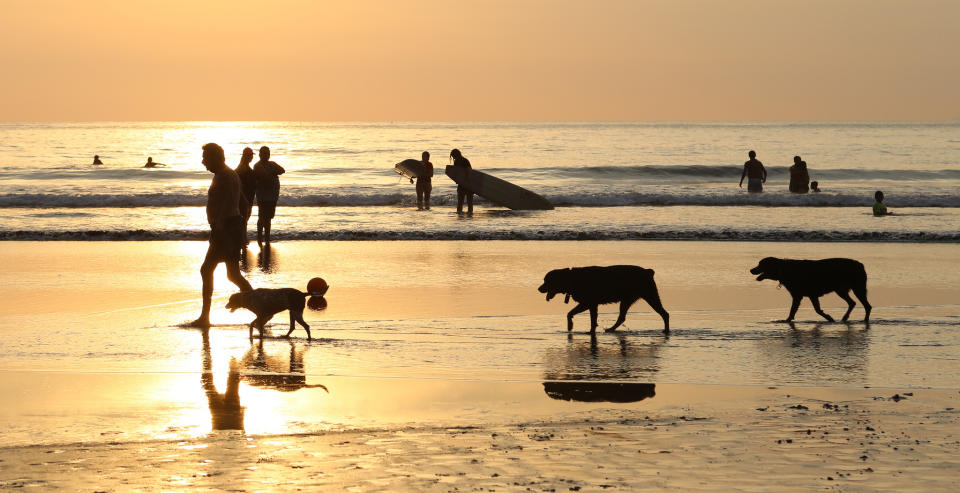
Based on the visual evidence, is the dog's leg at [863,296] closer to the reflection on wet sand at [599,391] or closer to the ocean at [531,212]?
the reflection on wet sand at [599,391]

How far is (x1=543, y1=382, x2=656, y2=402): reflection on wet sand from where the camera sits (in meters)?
7.38

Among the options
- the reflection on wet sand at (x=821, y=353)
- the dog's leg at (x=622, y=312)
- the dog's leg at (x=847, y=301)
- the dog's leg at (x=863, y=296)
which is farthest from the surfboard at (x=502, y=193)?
the reflection on wet sand at (x=821, y=353)

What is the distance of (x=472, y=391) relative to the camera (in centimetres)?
759

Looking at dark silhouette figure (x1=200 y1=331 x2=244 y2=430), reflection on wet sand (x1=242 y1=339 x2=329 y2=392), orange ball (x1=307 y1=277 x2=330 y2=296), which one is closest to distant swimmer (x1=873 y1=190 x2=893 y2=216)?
orange ball (x1=307 y1=277 x2=330 y2=296)

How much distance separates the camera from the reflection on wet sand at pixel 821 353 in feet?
27.0

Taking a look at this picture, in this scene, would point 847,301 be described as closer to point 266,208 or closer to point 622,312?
point 622,312

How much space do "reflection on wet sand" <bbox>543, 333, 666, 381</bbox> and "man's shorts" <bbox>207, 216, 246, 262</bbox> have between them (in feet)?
10.5

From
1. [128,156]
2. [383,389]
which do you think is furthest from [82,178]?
[383,389]

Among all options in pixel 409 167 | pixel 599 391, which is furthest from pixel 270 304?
pixel 409 167

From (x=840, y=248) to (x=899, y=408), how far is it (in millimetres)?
13116

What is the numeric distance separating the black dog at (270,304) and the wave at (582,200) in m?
23.2

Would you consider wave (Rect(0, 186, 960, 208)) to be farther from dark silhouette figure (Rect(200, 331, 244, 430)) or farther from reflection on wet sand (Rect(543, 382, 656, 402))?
dark silhouette figure (Rect(200, 331, 244, 430))

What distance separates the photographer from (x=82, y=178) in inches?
2124

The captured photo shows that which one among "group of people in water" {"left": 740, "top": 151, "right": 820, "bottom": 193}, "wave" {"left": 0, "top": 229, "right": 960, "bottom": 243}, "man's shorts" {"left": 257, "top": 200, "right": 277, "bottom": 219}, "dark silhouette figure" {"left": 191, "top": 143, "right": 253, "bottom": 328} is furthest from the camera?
"group of people in water" {"left": 740, "top": 151, "right": 820, "bottom": 193}
